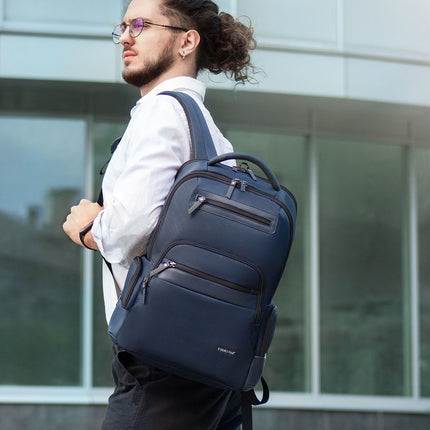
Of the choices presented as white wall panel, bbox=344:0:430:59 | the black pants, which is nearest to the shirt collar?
the black pants

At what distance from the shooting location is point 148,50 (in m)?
1.84

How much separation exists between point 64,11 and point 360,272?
133 inches

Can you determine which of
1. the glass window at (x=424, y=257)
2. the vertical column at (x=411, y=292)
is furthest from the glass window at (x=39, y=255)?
the glass window at (x=424, y=257)

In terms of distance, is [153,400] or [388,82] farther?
[388,82]

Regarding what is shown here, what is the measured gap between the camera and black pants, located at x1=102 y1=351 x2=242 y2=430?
155 centimetres

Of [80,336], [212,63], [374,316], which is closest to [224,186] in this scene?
[212,63]

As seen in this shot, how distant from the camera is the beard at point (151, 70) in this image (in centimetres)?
184

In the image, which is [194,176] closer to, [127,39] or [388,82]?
[127,39]

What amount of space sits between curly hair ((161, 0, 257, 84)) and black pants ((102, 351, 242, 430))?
2.92 feet

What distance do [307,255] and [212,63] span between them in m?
4.35

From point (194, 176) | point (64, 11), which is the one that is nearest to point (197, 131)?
point (194, 176)

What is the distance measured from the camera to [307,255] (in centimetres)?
629

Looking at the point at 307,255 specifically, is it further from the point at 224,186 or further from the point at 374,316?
the point at 224,186

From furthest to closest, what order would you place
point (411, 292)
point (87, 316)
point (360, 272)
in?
point (411, 292)
point (360, 272)
point (87, 316)
